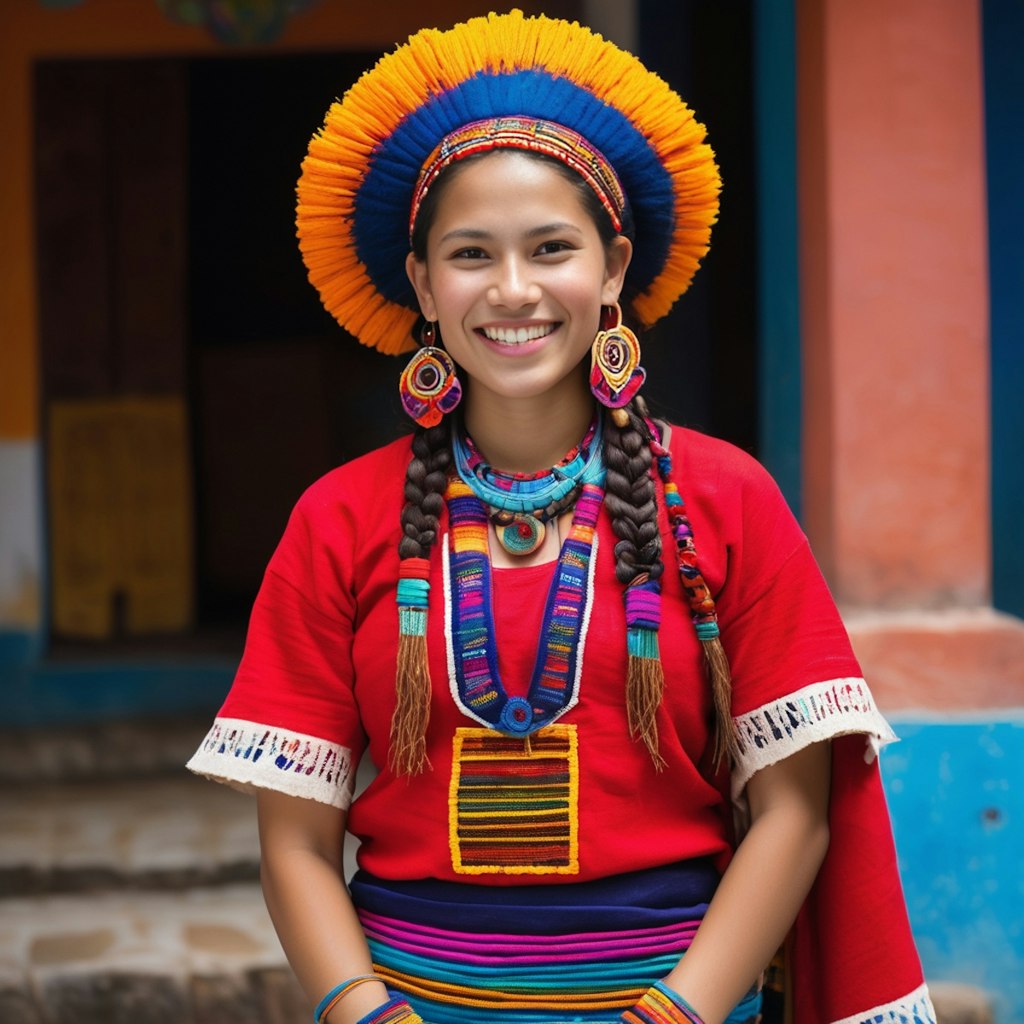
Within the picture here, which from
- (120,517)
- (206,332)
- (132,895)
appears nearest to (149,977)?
(132,895)

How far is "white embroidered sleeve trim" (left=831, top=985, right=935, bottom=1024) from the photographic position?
1.87m

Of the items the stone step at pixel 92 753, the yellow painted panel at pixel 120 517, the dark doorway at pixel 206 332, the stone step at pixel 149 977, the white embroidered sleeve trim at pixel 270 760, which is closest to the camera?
the white embroidered sleeve trim at pixel 270 760

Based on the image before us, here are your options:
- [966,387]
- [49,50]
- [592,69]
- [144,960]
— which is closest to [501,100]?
[592,69]

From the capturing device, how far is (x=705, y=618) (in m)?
1.83

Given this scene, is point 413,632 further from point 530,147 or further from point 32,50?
point 32,50

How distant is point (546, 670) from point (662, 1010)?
418 mm

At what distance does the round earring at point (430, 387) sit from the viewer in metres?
1.94

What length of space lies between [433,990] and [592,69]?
45.7 inches

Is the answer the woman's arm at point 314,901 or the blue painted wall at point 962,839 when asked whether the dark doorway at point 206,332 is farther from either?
the woman's arm at point 314,901

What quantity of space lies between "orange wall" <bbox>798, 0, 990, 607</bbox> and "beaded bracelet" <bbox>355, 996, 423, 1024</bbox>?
79.2 inches

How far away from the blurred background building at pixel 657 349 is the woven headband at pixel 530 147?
5.85 ft

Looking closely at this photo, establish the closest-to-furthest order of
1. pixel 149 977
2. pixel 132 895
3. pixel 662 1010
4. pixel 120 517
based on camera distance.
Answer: pixel 662 1010 < pixel 149 977 < pixel 132 895 < pixel 120 517

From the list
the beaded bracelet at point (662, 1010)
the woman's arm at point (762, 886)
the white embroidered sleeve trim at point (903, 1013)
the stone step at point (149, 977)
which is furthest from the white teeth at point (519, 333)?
the stone step at point (149, 977)

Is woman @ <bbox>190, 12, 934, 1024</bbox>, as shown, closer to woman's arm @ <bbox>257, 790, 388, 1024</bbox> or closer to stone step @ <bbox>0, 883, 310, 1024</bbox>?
woman's arm @ <bbox>257, 790, 388, 1024</bbox>
